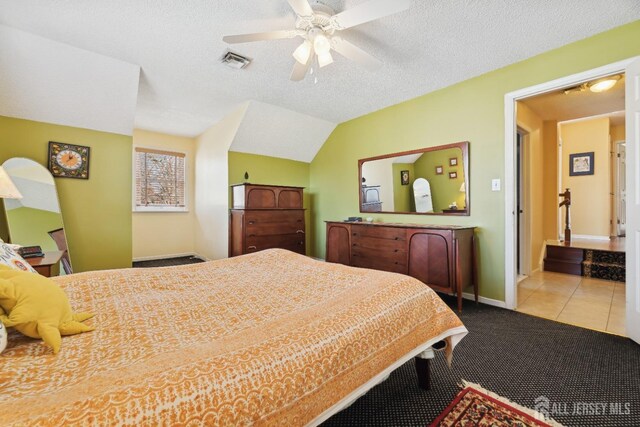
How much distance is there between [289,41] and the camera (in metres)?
2.43

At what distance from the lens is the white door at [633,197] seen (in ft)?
6.68

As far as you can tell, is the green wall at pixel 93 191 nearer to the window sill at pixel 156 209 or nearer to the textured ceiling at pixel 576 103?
the window sill at pixel 156 209

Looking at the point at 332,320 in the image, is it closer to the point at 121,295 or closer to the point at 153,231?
the point at 121,295

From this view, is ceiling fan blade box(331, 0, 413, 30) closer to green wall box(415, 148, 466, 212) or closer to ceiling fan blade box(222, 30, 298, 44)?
ceiling fan blade box(222, 30, 298, 44)

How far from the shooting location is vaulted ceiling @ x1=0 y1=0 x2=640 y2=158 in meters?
2.00

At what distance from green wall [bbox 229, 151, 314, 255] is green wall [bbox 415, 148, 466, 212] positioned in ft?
7.56

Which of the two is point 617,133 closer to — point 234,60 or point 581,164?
point 581,164

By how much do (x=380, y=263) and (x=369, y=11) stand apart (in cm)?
254

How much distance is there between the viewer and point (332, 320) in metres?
1.01

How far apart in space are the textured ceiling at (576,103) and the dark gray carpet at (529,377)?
108 inches

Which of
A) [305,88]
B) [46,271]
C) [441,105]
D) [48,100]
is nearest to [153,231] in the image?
[48,100]

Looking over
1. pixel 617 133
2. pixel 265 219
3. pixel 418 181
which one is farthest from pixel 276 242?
pixel 617 133

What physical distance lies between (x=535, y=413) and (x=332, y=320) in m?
1.26

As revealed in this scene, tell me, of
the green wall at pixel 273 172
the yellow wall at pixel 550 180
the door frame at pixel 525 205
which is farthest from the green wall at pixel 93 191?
the yellow wall at pixel 550 180
